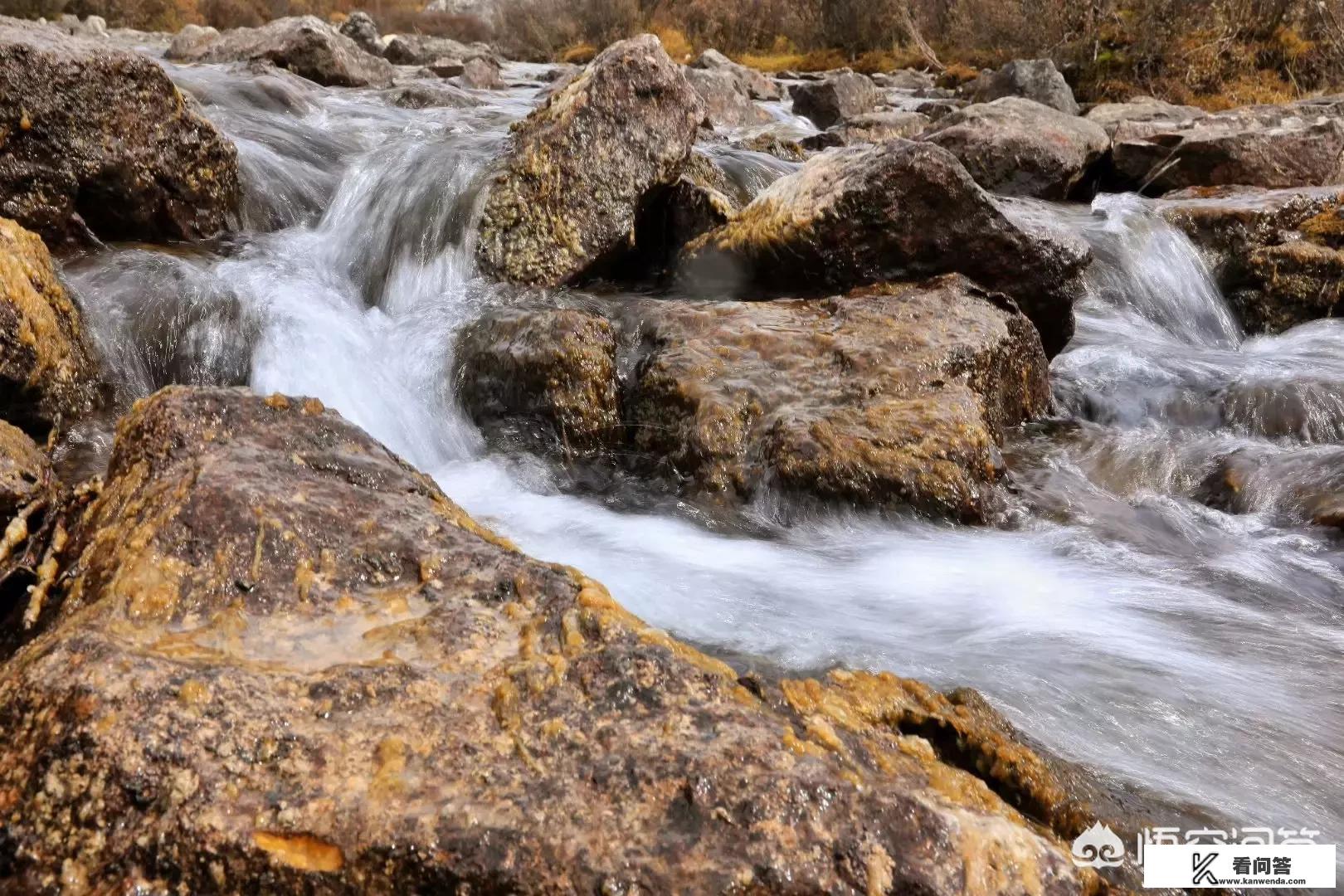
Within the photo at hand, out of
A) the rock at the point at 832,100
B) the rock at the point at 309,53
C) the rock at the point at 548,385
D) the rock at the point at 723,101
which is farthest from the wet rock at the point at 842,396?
the rock at the point at 832,100

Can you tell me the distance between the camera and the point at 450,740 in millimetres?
1432

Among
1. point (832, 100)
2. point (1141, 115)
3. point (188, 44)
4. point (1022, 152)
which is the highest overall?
point (188, 44)

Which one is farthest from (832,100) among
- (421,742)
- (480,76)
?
(421,742)

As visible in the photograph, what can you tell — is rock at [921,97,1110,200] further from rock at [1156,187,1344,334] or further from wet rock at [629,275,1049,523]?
wet rock at [629,275,1049,523]

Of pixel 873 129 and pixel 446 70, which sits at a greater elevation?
pixel 446 70

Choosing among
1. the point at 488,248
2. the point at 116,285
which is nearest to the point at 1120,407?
the point at 488,248

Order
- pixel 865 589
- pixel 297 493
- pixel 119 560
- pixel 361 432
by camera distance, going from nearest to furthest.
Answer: pixel 119 560, pixel 297 493, pixel 361 432, pixel 865 589

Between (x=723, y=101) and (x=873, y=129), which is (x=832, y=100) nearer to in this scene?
(x=723, y=101)

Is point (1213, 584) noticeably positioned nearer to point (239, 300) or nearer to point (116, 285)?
point (239, 300)

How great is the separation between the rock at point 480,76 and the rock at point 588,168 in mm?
10194

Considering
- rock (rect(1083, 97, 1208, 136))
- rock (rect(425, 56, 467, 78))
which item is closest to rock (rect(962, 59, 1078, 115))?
rock (rect(1083, 97, 1208, 136))

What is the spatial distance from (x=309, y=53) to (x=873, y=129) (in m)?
7.37

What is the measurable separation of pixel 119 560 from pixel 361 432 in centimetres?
71

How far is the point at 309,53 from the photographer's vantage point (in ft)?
38.2
